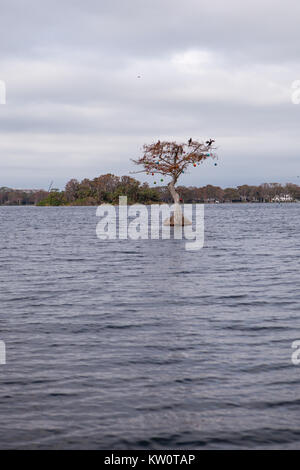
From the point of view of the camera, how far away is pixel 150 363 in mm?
10797

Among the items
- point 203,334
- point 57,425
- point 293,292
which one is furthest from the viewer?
point 293,292

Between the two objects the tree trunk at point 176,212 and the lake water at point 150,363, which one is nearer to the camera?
the lake water at point 150,363

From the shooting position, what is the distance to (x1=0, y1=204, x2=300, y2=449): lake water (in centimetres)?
782

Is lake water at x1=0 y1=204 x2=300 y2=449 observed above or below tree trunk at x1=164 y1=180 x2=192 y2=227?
below

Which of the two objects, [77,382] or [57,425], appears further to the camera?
[77,382]

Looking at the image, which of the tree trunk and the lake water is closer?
the lake water

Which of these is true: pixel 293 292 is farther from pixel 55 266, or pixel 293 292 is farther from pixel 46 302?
pixel 55 266

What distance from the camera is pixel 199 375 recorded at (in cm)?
1005

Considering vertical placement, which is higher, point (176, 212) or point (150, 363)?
point (176, 212)

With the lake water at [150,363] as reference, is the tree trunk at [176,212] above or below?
above

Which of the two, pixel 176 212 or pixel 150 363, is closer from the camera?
pixel 150 363

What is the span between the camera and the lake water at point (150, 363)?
7.82 metres
